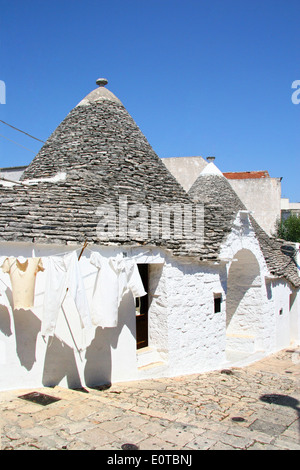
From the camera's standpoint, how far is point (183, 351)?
309 inches

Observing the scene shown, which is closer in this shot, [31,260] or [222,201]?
[31,260]

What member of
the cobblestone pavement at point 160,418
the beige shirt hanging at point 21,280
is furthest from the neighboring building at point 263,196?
the beige shirt hanging at point 21,280

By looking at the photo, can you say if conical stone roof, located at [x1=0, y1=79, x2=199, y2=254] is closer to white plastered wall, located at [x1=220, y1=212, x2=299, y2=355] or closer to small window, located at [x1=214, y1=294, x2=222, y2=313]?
small window, located at [x1=214, y1=294, x2=222, y2=313]

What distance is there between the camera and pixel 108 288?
6.21m

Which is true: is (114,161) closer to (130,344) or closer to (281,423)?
(130,344)

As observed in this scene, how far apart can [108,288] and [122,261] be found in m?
0.54

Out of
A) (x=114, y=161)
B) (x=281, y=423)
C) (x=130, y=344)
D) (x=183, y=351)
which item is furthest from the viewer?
(x=114, y=161)

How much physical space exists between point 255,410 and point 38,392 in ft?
9.94

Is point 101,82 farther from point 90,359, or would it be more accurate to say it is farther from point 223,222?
point 90,359

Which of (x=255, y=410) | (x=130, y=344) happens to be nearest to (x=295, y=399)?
(x=255, y=410)

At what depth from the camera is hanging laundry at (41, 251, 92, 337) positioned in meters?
5.54

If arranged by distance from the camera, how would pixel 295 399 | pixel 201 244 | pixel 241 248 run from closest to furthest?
1. pixel 295 399
2. pixel 201 244
3. pixel 241 248

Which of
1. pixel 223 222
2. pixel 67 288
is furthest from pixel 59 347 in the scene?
pixel 223 222

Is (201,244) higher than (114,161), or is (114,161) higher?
(114,161)
